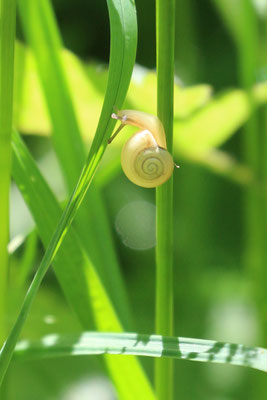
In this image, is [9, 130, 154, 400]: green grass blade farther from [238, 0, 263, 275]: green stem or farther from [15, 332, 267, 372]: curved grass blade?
[238, 0, 263, 275]: green stem

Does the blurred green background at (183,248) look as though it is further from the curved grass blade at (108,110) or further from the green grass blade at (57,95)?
the curved grass blade at (108,110)

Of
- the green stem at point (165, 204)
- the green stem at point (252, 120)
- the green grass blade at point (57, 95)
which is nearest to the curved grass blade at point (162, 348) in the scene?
the green stem at point (165, 204)

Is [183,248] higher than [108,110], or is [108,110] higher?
[183,248]

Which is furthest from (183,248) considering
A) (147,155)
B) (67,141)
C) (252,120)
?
(147,155)

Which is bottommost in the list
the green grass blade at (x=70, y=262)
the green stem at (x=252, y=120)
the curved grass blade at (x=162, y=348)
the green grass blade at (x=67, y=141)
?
the curved grass blade at (x=162, y=348)

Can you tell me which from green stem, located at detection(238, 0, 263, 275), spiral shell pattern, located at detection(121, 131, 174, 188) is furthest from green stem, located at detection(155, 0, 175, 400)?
green stem, located at detection(238, 0, 263, 275)

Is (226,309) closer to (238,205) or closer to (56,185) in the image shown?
(238,205)

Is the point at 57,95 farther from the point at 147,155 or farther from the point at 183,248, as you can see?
the point at 183,248
